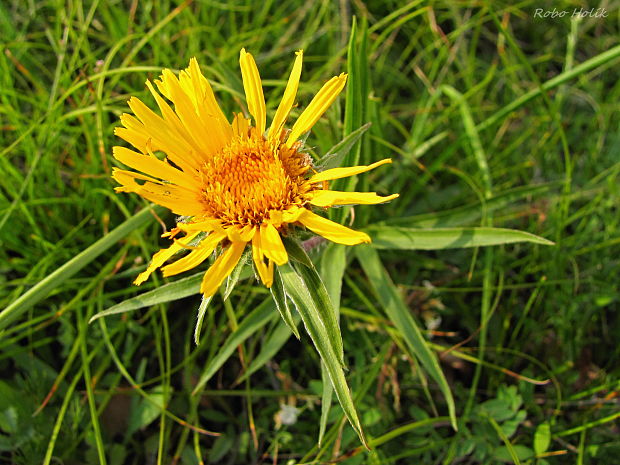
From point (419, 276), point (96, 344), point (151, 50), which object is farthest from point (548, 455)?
point (151, 50)

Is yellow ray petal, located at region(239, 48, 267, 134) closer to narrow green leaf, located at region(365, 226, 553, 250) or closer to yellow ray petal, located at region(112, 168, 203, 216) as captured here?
yellow ray petal, located at region(112, 168, 203, 216)

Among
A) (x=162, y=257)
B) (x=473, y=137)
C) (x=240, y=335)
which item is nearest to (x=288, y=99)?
(x=162, y=257)

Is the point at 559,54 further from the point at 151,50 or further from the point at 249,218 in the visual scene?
the point at 249,218

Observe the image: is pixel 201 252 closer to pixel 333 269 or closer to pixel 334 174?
pixel 334 174

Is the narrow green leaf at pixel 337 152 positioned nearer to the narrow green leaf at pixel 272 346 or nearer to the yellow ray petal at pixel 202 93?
the yellow ray petal at pixel 202 93

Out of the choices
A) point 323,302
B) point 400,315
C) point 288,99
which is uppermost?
point 288,99

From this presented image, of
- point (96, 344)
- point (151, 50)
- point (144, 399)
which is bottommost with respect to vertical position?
point (144, 399)

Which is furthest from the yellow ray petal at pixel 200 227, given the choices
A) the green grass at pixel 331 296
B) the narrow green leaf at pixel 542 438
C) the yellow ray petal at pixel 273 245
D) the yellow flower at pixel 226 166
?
the narrow green leaf at pixel 542 438
